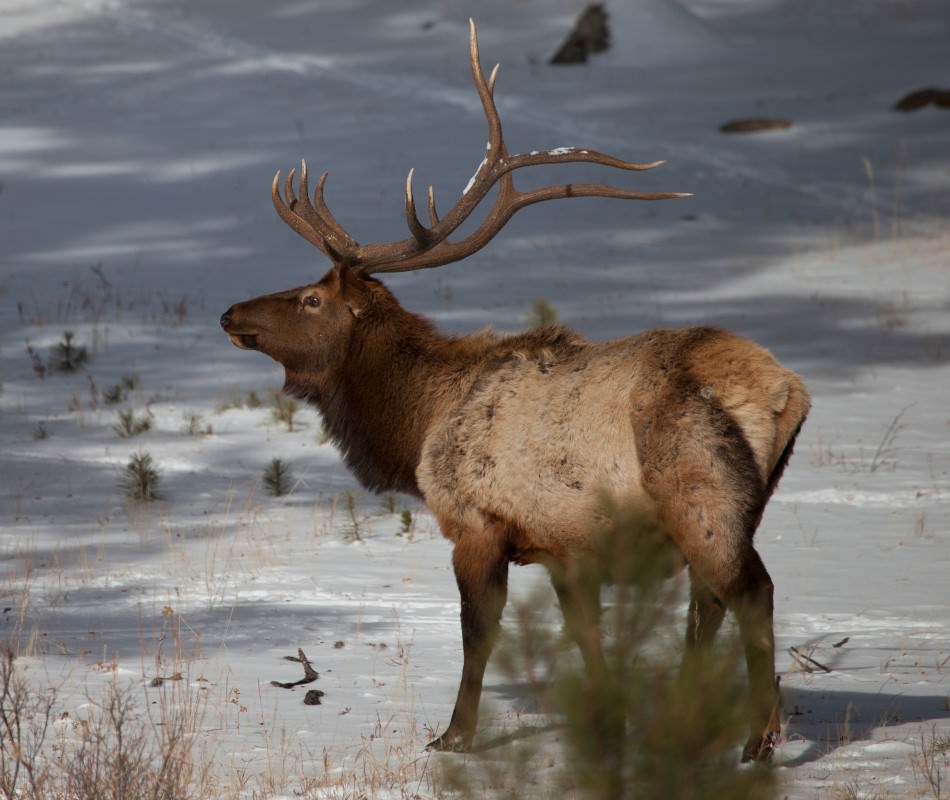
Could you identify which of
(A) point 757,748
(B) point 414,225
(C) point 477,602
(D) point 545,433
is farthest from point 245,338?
(A) point 757,748

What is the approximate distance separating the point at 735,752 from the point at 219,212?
1884cm

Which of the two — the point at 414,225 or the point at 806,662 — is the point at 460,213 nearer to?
the point at 414,225

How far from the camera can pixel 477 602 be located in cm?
581

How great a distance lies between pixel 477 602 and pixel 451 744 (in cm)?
60

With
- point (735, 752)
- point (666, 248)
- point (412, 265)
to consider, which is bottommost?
point (666, 248)

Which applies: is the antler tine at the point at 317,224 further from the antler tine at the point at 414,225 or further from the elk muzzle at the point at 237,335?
the elk muzzle at the point at 237,335

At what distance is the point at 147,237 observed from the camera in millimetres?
20156

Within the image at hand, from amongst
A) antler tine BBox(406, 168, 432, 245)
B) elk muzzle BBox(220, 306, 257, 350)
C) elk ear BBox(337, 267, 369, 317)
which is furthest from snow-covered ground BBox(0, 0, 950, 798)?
antler tine BBox(406, 168, 432, 245)

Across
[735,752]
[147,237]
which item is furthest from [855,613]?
[147,237]

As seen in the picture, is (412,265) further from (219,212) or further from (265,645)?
(219,212)

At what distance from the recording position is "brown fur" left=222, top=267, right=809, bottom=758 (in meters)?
5.30

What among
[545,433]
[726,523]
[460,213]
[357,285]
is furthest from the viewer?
[460,213]

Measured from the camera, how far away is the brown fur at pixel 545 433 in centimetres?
530

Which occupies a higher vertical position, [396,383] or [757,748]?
[396,383]
